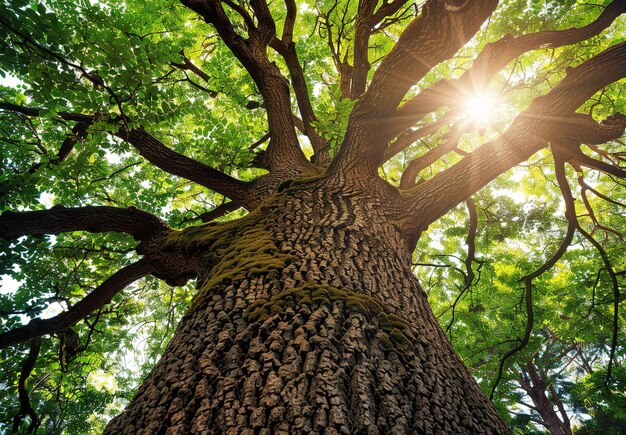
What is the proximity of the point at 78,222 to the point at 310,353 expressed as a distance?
2980 millimetres

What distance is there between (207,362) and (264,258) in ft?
2.70

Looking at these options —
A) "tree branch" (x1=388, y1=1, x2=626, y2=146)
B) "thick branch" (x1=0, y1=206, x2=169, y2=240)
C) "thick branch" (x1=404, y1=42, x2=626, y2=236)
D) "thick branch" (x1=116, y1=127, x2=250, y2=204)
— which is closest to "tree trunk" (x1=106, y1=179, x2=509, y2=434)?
"thick branch" (x1=404, y1=42, x2=626, y2=236)

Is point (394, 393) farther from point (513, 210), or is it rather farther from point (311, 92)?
point (311, 92)

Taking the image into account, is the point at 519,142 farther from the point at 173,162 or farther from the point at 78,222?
the point at 78,222

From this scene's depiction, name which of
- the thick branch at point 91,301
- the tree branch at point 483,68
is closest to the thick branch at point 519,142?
the tree branch at point 483,68

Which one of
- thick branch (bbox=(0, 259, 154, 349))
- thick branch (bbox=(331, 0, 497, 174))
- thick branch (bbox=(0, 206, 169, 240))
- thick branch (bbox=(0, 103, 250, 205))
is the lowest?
thick branch (bbox=(0, 259, 154, 349))

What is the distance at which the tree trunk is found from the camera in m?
1.16

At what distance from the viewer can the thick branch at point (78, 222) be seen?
286cm

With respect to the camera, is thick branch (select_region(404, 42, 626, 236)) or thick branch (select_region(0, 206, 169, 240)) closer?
thick branch (select_region(404, 42, 626, 236))

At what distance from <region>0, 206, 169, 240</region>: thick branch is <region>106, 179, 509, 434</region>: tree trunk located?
4.43 ft

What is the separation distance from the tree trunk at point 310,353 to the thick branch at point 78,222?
4.43 feet

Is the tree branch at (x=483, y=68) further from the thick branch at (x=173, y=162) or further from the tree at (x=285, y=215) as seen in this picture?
the thick branch at (x=173, y=162)

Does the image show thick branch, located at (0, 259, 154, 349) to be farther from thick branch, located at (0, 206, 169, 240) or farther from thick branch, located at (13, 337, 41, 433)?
thick branch, located at (13, 337, 41, 433)

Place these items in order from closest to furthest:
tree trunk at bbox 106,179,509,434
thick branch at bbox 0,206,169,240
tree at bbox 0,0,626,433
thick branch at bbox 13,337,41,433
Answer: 1. tree trunk at bbox 106,179,509,434
2. tree at bbox 0,0,626,433
3. thick branch at bbox 0,206,169,240
4. thick branch at bbox 13,337,41,433
